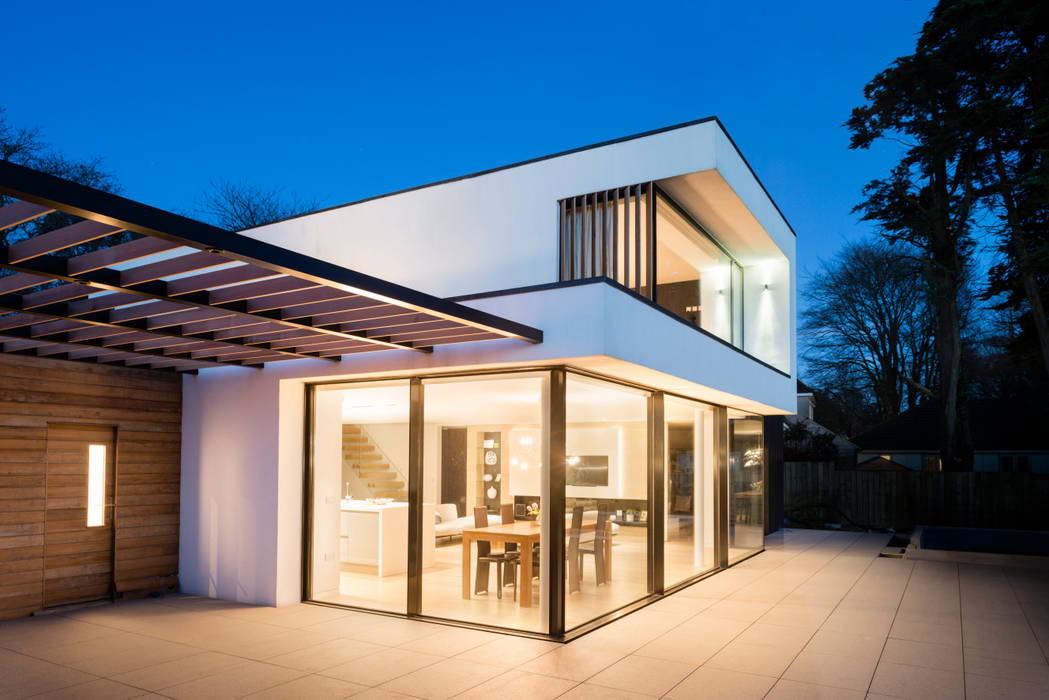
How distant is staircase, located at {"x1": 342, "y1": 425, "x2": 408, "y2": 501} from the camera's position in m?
9.12

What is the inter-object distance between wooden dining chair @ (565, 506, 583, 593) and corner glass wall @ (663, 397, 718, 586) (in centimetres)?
217

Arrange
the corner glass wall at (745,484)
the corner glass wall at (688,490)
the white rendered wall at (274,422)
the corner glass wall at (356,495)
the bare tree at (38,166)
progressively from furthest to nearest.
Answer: the bare tree at (38,166), the corner glass wall at (745,484), the corner glass wall at (688,490), the corner glass wall at (356,495), the white rendered wall at (274,422)

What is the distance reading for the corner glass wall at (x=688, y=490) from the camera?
1045 cm

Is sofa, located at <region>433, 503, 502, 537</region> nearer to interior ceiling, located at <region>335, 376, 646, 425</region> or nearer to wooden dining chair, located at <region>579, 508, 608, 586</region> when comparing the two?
interior ceiling, located at <region>335, 376, 646, 425</region>

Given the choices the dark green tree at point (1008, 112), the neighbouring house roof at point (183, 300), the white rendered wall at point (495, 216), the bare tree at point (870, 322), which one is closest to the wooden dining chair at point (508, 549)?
the neighbouring house roof at point (183, 300)

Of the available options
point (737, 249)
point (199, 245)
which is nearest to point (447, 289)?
point (737, 249)

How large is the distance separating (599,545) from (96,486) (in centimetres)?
591

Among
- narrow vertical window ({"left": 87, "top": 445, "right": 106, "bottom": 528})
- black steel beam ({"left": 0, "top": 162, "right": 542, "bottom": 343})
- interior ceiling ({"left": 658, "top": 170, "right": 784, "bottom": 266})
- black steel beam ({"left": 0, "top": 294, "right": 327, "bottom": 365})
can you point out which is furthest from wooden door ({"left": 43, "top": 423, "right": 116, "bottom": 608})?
interior ceiling ({"left": 658, "top": 170, "right": 784, "bottom": 266})

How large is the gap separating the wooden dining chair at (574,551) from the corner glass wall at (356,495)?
78.9 inches

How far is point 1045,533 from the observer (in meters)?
17.0

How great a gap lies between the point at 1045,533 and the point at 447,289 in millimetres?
14712

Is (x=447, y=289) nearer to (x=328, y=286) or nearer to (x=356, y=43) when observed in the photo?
(x=328, y=286)

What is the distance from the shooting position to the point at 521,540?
324 inches

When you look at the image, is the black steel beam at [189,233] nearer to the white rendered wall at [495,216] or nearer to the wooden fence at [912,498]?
the white rendered wall at [495,216]
